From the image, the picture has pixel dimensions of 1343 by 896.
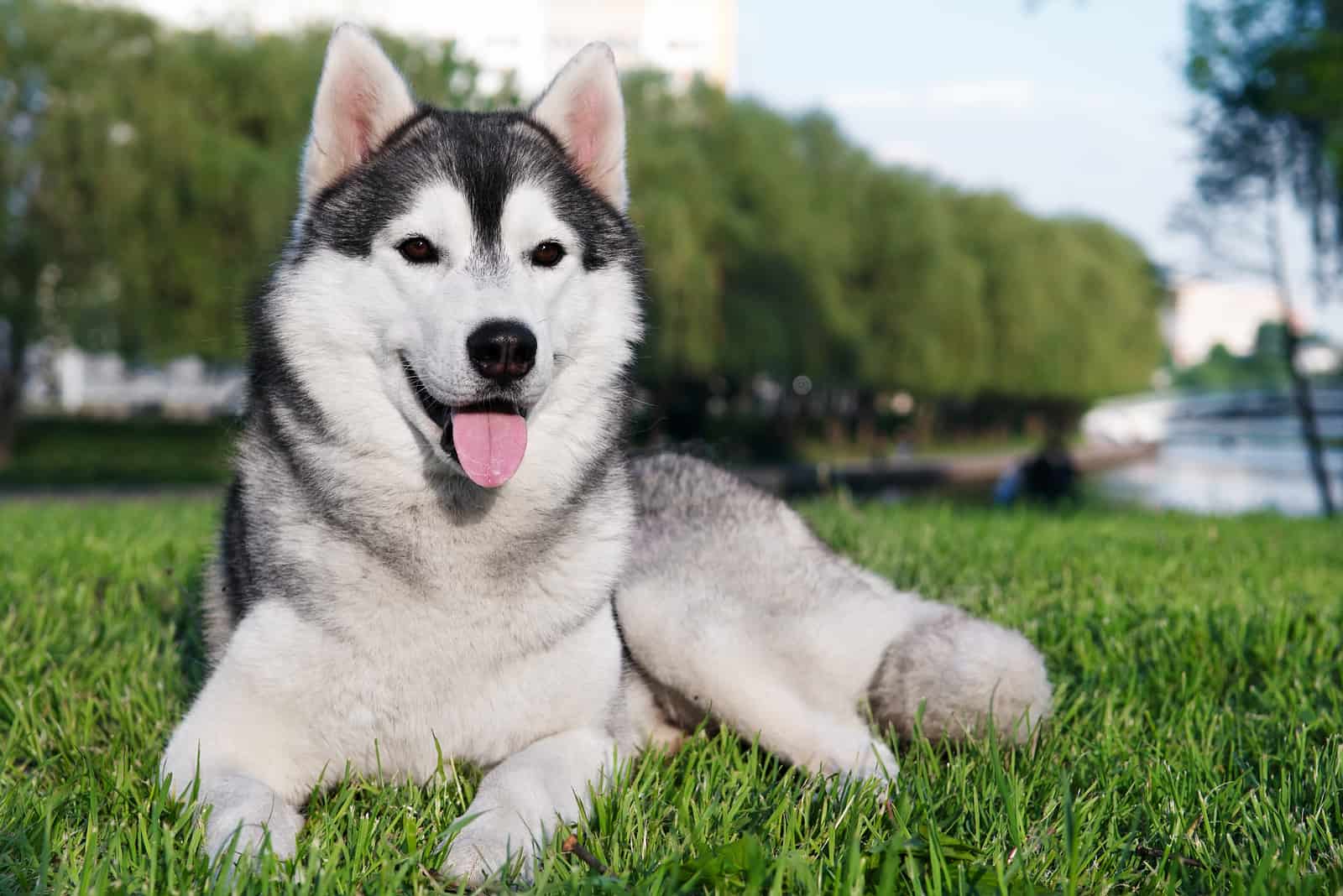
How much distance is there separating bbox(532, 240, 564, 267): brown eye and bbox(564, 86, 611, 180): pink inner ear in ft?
1.43

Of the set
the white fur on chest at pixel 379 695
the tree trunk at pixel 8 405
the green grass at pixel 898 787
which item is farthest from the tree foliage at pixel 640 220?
the white fur on chest at pixel 379 695

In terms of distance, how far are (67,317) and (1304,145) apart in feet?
80.0

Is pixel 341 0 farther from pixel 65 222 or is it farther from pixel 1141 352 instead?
pixel 1141 352

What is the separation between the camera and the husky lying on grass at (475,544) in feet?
9.20

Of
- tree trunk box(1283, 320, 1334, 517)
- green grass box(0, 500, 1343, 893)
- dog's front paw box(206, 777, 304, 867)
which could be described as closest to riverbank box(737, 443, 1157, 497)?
tree trunk box(1283, 320, 1334, 517)

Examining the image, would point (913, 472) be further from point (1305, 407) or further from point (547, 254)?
point (547, 254)

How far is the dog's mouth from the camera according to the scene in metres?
2.91

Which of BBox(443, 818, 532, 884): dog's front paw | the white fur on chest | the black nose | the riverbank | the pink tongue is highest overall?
the black nose

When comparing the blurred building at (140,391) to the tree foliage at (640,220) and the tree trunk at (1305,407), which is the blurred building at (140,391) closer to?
the tree foliage at (640,220)

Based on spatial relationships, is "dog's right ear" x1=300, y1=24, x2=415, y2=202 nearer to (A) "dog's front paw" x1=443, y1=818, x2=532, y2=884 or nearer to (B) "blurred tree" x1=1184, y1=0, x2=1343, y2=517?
(A) "dog's front paw" x1=443, y1=818, x2=532, y2=884

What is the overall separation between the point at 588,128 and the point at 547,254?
599 mm

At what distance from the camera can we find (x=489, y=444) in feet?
9.66

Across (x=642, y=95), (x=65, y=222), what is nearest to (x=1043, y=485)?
(x=642, y=95)

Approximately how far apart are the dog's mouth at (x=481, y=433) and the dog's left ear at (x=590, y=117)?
921 millimetres
